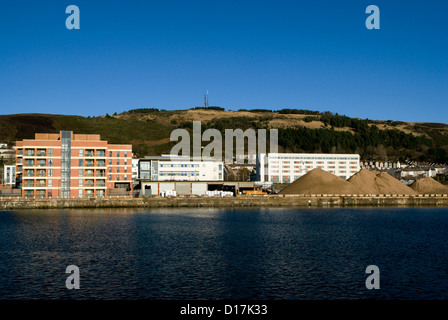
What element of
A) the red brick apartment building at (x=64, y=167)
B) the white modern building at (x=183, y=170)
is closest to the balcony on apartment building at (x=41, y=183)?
the red brick apartment building at (x=64, y=167)

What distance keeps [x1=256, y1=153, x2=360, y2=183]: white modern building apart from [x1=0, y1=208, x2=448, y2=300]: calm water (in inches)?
3119

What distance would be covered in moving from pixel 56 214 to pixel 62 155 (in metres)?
18.7

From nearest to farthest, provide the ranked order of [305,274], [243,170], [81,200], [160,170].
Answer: [305,274], [81,200], [160,170], [243,170]

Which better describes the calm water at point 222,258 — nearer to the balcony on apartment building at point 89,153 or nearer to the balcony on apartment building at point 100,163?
the balcony on apartment building at point 89,153

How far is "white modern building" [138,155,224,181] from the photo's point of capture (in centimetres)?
10625

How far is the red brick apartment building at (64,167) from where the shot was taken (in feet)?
289

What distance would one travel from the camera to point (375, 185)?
107 meters

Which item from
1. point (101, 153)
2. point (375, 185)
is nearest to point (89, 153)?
point (101, 153)

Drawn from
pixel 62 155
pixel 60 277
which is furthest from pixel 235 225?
pixel 62 155

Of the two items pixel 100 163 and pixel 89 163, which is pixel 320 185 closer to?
pixel 100 163

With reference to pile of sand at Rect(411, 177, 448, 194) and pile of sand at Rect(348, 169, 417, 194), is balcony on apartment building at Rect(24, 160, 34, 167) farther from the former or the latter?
pile of sand at Rect(411, 177, 448, 194)

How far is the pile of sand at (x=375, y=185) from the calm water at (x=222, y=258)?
3985 centimetres

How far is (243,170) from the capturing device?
532 feet
